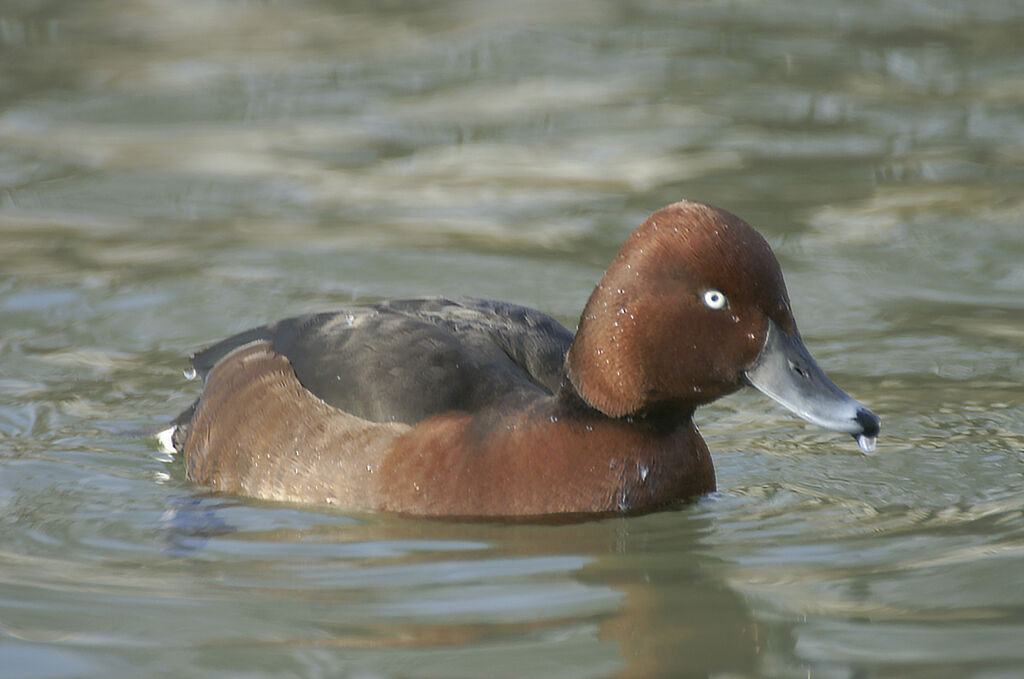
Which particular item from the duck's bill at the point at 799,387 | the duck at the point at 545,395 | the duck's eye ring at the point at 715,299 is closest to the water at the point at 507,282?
the duck at the point at 545,395

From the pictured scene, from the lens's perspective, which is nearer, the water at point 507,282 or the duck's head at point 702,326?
the water at point 507,282

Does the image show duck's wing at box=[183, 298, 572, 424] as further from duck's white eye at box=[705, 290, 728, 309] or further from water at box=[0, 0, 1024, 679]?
duck's white eye at box=[705, 290, 728, 309]

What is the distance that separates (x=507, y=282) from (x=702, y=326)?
11.6 feet

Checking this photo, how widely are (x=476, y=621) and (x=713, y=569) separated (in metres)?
0.90

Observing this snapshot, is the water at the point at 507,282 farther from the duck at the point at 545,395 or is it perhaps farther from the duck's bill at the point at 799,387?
the duck's bill at the point at 799,387

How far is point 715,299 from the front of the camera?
4.87 m

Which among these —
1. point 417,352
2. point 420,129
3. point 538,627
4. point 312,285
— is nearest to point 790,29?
point 420,129

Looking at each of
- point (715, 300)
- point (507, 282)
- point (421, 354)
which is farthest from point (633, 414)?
point (507, 282)

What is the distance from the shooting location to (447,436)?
517 centimetres

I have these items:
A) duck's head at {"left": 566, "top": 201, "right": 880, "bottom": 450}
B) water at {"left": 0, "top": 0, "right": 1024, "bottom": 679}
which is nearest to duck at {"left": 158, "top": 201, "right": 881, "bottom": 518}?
duck's head at {"left": 566, "top": 201, "right": 880, "bottom": 450}

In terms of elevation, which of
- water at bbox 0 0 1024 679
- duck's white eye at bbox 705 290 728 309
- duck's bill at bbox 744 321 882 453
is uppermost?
duck's white eye at bbox 705 290 728 309

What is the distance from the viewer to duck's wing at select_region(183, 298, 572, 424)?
5.32m

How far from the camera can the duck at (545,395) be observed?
16.0 feet

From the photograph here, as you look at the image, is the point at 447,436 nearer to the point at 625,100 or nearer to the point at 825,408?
the point at 825,408
